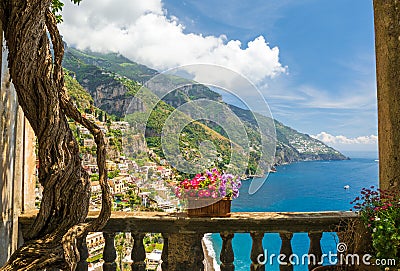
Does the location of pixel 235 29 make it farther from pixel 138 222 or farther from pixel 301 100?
pixel 138 222

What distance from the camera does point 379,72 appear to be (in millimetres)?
2408

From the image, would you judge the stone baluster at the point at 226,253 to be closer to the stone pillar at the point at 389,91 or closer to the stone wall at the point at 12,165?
the stone pillar at the point at 389,91

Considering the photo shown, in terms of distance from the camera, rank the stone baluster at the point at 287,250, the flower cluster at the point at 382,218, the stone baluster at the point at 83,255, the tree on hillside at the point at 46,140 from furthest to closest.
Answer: the stone baluster at the point at 287,250
the stone baluster at the point at 83,255
the flower cluster at the point at 382,218
the tree on hillside at the point at 46,140

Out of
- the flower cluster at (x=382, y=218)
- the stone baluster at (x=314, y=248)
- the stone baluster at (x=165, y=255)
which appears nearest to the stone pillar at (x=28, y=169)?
the stone baluster at (x=165, y=255)

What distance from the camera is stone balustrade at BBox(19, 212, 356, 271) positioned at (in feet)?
7.26

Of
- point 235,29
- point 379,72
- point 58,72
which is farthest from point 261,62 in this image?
point 235,29

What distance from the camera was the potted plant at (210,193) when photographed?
7.30ft

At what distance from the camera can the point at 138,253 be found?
7.31 feet

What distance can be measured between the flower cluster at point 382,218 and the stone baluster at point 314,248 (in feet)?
0.99

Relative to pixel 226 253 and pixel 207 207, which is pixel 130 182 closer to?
pixel 207 207

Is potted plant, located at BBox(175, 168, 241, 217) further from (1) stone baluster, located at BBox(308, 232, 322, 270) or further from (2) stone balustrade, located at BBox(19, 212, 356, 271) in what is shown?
(1) stone baluster, located at BBox(308, 232, 322, 270)

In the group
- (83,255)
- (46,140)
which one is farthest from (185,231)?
(46,140)

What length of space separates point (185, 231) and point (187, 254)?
144 millimetres

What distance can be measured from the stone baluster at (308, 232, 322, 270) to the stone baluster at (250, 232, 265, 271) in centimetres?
32
